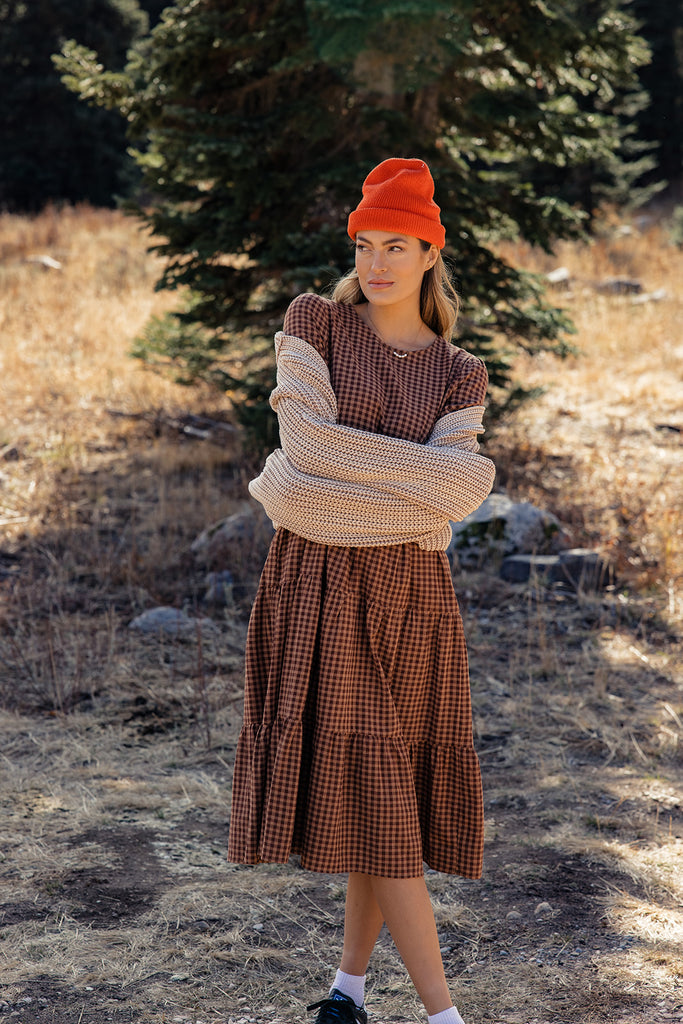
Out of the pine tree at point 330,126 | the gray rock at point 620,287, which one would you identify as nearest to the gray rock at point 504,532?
the pine tree at point 330,126

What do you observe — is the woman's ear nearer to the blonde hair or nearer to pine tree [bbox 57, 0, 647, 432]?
the blonde hair

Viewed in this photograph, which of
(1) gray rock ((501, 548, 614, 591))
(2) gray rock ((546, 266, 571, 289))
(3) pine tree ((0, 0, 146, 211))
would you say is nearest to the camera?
(1) gray rock ((501, 548, 614, 591))

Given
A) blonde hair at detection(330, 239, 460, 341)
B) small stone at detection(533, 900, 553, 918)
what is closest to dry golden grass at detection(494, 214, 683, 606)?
small stone at detection(533, 900, 553, 918)

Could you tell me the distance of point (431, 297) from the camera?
2.45m

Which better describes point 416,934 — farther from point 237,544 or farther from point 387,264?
point 237,544

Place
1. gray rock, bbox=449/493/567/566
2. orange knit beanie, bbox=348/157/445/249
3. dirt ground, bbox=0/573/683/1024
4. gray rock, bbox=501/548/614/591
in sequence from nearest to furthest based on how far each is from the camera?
orange knit beanie, bbox=348/157/445/249
dirt ground, bbox=0/573/683/1024
gray rock, bbox=501/548/614/591
gray rock, bbox=449/493/567/566

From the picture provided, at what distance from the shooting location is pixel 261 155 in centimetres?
653

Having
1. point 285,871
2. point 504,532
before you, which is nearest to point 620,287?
point 504,532

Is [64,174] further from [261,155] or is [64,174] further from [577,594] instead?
[577,594]

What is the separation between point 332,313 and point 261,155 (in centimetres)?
465

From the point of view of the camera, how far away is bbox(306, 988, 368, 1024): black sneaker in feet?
7.56

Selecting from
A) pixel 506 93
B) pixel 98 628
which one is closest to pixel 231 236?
pixel 506 93

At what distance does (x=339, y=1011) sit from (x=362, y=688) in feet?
2.64

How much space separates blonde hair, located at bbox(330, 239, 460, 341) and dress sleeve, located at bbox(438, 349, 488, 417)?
0.47 ft
